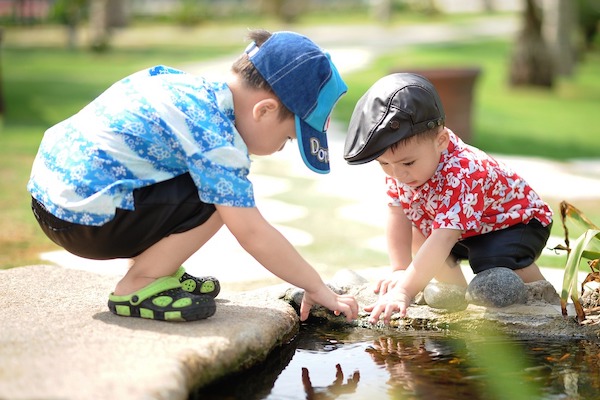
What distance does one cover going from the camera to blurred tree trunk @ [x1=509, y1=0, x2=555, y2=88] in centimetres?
1216

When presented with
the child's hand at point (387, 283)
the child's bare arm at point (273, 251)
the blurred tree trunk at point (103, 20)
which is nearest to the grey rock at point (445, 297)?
the child's hand at point (387, 283)

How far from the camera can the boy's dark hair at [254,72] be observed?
102 inches

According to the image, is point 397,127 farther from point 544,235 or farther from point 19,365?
point 19,365

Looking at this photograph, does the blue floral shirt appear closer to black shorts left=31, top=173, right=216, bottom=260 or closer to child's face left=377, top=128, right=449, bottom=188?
black shorts left=31, top=173, right=216, bottom=260

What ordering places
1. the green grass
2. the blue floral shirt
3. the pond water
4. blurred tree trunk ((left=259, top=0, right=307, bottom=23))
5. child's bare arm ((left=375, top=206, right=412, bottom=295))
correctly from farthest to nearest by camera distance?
blurred tree trunk ((left=259, top=0, right=307, bottom=23)) < the green grass < child's bare arm ((left=375, top=206, right=412, bottom=295)) < the blue floral shirt < the pond water

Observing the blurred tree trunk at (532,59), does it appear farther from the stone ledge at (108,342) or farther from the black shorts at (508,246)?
the stone ledge at (108,342)

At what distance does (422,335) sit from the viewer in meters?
2.79

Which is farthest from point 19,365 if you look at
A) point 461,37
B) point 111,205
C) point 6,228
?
point 461,37

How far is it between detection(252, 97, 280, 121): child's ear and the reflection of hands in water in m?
0.73

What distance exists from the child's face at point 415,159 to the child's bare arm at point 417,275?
0.19 meters

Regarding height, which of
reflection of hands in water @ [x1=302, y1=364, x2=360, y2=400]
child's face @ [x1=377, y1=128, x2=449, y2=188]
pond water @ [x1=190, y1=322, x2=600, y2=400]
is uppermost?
child's face @ [x1=377, y1=128, x2=449, y2=188]

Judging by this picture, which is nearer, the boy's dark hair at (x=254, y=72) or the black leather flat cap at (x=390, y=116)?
the boy's dark hair at (x=254, y=72)

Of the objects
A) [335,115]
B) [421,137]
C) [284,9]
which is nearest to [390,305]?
[421,137]

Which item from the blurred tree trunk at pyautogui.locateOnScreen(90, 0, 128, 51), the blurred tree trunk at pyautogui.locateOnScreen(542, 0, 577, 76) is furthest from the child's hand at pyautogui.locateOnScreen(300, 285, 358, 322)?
the blurred tree trunk at pyautogui.locateOnScreen(90, 0, 128, 51)
